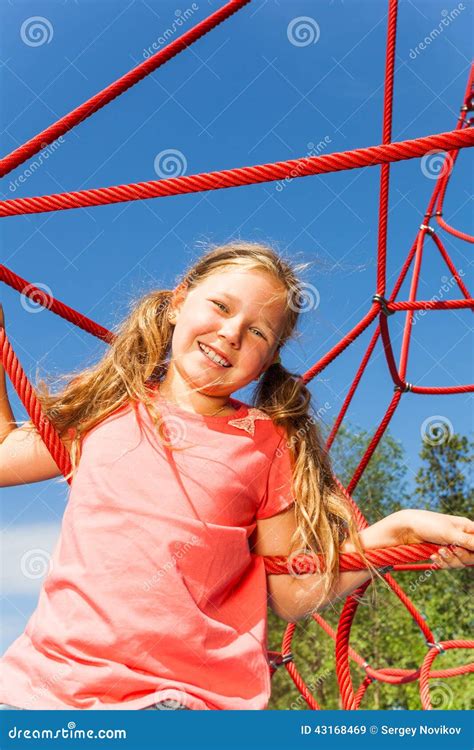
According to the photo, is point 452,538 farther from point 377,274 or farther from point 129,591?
point 377,274

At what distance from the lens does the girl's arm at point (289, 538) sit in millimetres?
1163

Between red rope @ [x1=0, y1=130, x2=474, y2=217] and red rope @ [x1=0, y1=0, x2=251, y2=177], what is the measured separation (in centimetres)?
14

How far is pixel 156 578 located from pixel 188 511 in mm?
107

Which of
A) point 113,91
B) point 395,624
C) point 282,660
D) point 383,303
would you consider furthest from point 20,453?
point 395,624

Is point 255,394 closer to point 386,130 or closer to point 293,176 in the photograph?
point 293,176

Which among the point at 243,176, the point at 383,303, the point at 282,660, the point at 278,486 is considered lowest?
the point at 282,660

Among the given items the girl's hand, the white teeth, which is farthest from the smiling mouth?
the girl's hand

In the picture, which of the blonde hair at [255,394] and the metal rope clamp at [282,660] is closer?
the blonde hair at [255,394]

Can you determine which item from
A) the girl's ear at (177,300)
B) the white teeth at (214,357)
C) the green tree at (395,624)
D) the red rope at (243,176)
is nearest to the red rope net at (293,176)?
the red rope at (243,176)

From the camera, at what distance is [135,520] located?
113 cm

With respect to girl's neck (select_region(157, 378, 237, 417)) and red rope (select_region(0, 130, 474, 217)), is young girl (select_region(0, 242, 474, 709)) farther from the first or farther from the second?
red rope (select_region(0, 130, 474, 217))

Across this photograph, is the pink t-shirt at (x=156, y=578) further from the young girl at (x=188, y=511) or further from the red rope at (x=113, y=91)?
the red rope at (x=113, y=91)

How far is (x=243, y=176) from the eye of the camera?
3.59 ft
